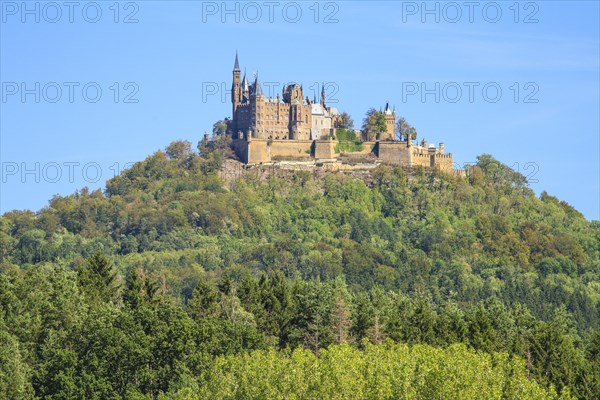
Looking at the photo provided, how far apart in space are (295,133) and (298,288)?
71.6 meters

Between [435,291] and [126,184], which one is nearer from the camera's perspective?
[435,291]

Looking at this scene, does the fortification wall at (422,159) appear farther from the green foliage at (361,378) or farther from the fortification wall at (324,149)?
the green foliage at (361,378)

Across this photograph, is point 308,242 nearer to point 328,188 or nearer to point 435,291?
point 328,188

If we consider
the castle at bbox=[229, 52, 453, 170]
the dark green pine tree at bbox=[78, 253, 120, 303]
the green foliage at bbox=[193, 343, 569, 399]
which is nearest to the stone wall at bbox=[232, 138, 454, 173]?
the castle at bbox=[229, 52, 453, 170]

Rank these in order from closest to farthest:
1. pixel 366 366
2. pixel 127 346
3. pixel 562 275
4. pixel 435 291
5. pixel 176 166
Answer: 1. pixel 366 366
2. pixel 127 346
3. pixel 435 291
4. pixel 562 275
5. pixel 176 166

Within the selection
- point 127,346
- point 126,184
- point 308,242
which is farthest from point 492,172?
point 127,346

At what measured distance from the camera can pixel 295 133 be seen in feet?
522

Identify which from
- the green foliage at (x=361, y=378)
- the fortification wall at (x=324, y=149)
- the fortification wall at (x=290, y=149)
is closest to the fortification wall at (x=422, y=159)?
the fortification wall at (x=324, y=149)

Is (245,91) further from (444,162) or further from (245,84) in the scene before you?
(444,162)

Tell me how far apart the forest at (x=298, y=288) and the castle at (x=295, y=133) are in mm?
2185

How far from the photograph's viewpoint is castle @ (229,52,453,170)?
6171 inches

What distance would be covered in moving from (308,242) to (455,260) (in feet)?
48.4

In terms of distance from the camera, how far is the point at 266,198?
6378 inches

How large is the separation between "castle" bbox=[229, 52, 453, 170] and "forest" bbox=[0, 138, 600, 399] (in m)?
2.19
